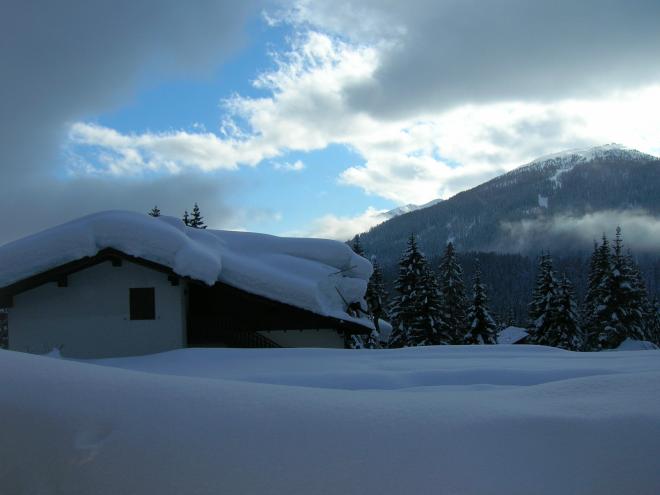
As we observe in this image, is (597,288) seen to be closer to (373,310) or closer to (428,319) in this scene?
(428,319)

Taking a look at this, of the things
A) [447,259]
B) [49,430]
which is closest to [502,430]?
[49,430]

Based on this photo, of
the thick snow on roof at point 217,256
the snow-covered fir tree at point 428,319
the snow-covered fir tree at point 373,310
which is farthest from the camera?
the snow-covered fir tree at point 428,319

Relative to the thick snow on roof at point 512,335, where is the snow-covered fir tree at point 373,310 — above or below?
above

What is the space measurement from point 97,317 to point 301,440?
14315mm

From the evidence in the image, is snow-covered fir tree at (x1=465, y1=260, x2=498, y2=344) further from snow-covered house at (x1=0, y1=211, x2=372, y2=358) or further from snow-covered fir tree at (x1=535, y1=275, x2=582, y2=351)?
snow-covered house at (x1=0, y1=211, x2=372, y2=358)

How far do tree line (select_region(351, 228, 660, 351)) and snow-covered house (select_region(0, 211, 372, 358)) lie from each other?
15218mm

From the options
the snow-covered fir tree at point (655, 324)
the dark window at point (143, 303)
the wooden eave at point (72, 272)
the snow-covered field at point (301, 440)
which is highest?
the wooden eave at point (72, 272)

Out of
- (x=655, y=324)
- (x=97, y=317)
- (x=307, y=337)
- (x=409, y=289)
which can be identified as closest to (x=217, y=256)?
(x=97, y=317)

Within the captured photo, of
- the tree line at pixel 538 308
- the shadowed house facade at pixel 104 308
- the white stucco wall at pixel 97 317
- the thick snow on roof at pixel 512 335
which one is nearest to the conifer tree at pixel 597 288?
the tree line at pixel 538 308

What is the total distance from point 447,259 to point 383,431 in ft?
122

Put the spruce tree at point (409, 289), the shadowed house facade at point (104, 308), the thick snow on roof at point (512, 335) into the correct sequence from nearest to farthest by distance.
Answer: the shadowed house facade at point (104, 308)
the spruce tree at point (409, 289)
the thick snow on roof at point (512, 335)

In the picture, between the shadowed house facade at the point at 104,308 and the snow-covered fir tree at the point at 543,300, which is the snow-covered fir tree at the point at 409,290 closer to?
the snow-covered fir tree at the point at 543,300

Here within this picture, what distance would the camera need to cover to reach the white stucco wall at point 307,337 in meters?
16.6

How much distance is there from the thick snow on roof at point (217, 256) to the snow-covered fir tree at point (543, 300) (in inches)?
877
